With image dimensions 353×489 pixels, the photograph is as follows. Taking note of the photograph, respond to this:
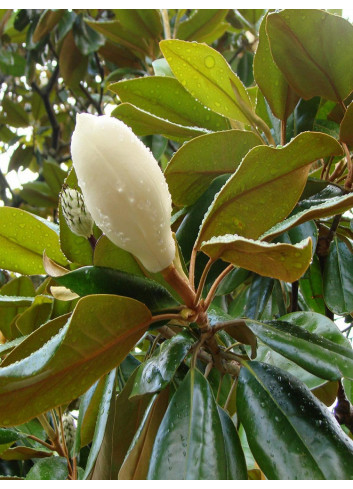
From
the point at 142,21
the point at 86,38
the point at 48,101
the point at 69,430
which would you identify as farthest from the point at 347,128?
the point at 48,101

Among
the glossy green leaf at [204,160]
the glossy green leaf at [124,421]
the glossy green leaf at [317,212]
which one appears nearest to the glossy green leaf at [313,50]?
the glossy green leaf at [204,160]

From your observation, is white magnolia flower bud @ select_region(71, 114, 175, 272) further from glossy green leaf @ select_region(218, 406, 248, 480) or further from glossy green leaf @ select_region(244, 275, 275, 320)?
glossy green leaf @ select_region(244, 275, 275, 320)

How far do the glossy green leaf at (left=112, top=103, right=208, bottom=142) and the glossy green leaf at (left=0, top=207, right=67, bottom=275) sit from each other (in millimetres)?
211

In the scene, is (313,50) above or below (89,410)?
above

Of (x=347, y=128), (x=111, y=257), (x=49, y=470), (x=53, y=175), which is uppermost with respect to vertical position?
(x=347, y=128)

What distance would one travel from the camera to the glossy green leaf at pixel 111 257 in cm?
68

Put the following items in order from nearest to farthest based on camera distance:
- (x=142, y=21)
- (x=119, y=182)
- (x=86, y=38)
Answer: (x=119, y=182) < (x=142, y=21) < (x=86, y=38)

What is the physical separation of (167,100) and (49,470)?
2.27 feet

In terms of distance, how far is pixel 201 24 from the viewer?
192 cm

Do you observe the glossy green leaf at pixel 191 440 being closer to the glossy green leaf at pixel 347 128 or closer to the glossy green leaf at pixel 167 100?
the glossy green leaf at pixel 347 128

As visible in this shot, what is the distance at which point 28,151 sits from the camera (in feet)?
9.68

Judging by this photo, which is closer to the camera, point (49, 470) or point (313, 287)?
point (49, 470)

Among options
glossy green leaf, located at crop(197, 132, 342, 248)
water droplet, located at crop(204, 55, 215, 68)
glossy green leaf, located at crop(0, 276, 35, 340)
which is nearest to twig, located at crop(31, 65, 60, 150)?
glossy green leaf, located at crop(0, 276, 35, 340)

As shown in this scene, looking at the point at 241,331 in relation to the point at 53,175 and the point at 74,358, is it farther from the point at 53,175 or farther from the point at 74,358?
the point at 53,175
